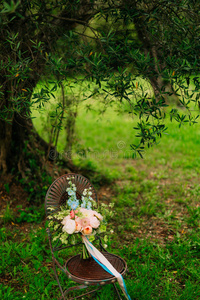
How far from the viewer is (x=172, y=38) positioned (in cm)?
313

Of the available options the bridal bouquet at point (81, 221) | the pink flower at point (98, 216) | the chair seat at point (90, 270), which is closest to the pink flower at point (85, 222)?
the bridal bouquet at point (81, 221)

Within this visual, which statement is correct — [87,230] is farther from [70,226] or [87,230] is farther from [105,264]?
[105,264]

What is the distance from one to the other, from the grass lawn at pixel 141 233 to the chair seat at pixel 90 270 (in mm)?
322

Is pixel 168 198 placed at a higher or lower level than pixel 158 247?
higher

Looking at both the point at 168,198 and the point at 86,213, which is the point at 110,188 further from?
the point at 86,213

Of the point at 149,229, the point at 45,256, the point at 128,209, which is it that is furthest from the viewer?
the point at 128,209

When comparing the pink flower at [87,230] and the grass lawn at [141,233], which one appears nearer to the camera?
the pink flower at [87,230]

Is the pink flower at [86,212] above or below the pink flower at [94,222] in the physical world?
above

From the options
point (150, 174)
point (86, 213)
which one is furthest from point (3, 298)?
point (150, 174)

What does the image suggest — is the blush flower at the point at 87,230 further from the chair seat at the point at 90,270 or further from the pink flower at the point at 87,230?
the chair seat at the point at 90,270

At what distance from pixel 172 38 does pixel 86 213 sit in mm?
1900

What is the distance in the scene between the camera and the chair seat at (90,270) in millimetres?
2498

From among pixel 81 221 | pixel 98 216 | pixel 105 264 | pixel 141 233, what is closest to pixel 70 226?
pixel 81 221

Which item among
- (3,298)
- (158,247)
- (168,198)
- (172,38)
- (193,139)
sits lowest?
(3,298)
